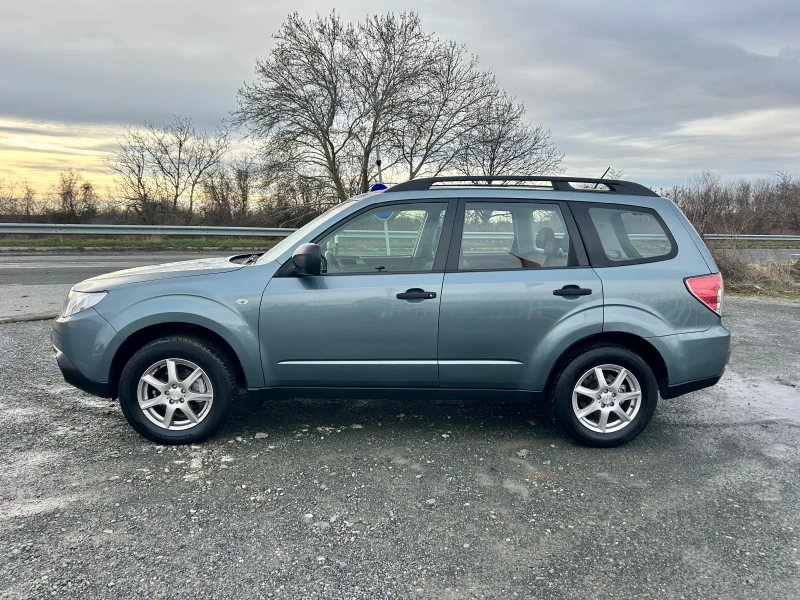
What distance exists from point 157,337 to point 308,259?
120 centimetres

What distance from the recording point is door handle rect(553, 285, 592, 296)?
142 inches

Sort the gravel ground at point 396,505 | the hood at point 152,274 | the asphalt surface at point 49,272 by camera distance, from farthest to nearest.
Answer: the asphalt surface at point 49,272
the hood at point 152,274
the gravel ground at point 396,505

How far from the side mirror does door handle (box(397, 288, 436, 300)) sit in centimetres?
57

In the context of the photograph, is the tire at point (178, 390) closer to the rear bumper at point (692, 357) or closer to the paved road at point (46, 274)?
the rear bumper at point (692, 357)

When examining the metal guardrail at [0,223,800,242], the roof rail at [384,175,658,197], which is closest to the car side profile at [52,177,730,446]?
the roof rail at [384,175,658,197]

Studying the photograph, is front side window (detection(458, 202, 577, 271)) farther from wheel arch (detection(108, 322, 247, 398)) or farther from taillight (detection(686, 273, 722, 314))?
wheel arch (detection(108, 322, 247, 398))

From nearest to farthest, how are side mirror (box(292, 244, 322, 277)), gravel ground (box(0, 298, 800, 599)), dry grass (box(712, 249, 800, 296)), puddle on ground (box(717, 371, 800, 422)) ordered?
gravel ground (box(0, 298, 800, 599))
side mirror (box(292, 244, 322, 277))
puddle on ground (box(717, 371, 800, 422))
dry grass (box(712, 249, 800, 296))

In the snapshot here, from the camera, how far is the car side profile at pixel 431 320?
11.7ft

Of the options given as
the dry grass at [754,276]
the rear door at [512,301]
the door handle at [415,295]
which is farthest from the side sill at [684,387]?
the dry grass at [754,276]

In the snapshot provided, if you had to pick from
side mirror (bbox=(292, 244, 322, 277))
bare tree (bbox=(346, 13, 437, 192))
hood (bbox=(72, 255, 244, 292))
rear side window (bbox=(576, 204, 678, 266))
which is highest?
bare tree (bbox=(346, 13, 437, 192))

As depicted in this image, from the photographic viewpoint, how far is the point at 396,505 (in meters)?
2.98

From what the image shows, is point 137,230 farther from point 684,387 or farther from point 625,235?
point 684,387

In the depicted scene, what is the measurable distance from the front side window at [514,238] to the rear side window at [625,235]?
19 cm

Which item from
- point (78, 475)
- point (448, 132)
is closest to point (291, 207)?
point (448, 132)
